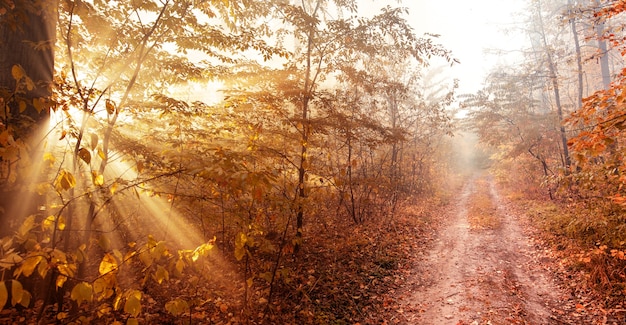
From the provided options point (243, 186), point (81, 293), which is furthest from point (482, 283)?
point (81, 293)

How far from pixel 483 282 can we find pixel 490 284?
0.17 metres

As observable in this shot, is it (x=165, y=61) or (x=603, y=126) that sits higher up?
(x=165, y=61)

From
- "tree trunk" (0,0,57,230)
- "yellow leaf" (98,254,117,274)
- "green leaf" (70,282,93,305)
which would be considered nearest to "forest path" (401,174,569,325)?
"yellow leaf" (98,254,117,274)

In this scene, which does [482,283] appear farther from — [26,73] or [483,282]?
[26,73]

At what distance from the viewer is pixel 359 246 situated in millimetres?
9586

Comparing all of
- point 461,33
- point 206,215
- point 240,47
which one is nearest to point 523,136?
point 240,47

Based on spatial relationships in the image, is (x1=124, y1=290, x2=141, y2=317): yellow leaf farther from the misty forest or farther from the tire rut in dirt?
the tire rut in dirt

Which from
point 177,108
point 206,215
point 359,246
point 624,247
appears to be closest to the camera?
point 206,215

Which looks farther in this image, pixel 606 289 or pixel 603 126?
pixel 606 289

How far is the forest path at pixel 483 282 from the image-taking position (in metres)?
6.16

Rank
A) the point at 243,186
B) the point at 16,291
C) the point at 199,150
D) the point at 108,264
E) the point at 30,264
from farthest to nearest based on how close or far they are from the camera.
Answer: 1. the point at 199,150
2. the point at 243,186
3. the point at 108,264
4. the point at 30,264
5. the point at 16,291

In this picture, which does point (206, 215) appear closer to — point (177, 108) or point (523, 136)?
point (177, 108)

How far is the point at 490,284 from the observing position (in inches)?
291

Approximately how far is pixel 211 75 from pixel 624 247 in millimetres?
10490
